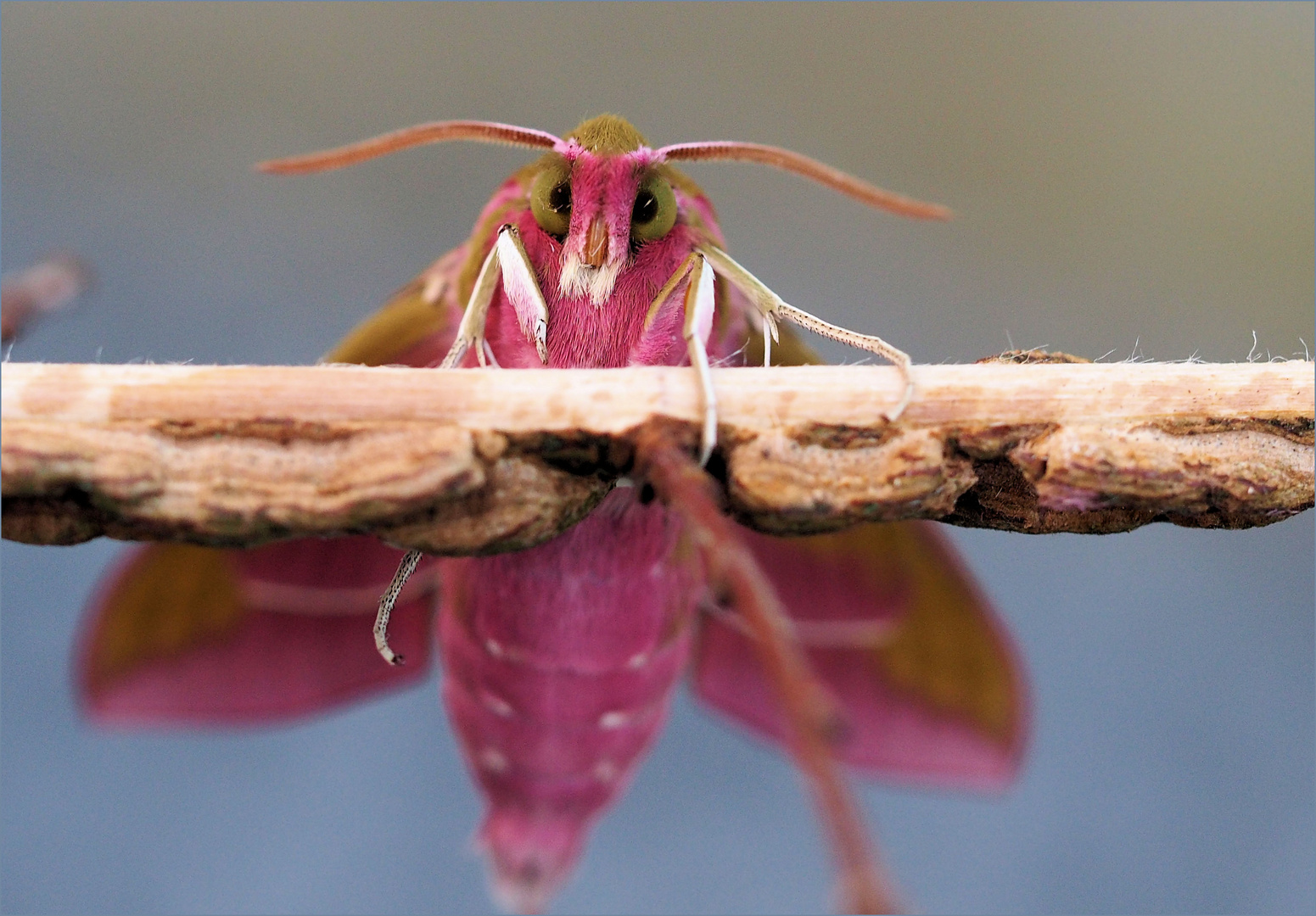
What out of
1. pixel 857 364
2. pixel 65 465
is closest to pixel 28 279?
pixel 65 465

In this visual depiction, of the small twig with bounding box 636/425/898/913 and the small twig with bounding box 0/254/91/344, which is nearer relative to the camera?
the small twig with bounding box 636/425/898/913

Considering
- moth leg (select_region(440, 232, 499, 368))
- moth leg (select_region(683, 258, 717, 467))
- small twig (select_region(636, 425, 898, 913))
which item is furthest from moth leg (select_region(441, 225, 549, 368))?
small twig (select_region(636, 425, 898, 913))

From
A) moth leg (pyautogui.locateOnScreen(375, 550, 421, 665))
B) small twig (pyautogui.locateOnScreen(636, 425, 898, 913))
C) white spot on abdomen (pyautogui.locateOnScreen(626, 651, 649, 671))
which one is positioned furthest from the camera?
white spot on abdomen (pyautogui.locateOnScreen(626, 651, 649, 671))

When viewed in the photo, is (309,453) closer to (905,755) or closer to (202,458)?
(202,458)

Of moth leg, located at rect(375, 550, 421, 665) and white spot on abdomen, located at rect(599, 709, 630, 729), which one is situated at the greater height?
moth leg, located at rect(375, 550, 421, 665)

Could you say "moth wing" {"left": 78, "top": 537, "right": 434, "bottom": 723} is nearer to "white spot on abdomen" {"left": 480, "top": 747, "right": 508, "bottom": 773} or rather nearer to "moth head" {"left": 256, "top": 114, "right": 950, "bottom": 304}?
"white spot on abdomen" {"left": 480, "top": 747, "right": 508, "bottom": 773}

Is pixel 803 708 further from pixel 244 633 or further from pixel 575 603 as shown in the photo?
pixel 244 633

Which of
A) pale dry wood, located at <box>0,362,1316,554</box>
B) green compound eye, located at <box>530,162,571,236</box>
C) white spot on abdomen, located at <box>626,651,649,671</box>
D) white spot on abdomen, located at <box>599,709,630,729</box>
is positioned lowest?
white spot on abdomen, located at <box>599,709,630,729</box>

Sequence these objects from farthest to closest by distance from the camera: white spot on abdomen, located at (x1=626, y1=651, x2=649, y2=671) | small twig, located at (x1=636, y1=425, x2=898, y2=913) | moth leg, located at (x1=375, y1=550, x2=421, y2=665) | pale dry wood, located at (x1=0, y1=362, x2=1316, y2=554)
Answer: white spot on abdomen, located at (x1=626, y1=651, x2=649, y2=671)
moth leg, located at (x1=375, y1=550, x2=421, y2=665)
pale dry wood, located at (x1=0, y1=362, x2=1316, y2=554)
small twig, located at (x1=636, y1=425, x2=898, y2=913)
